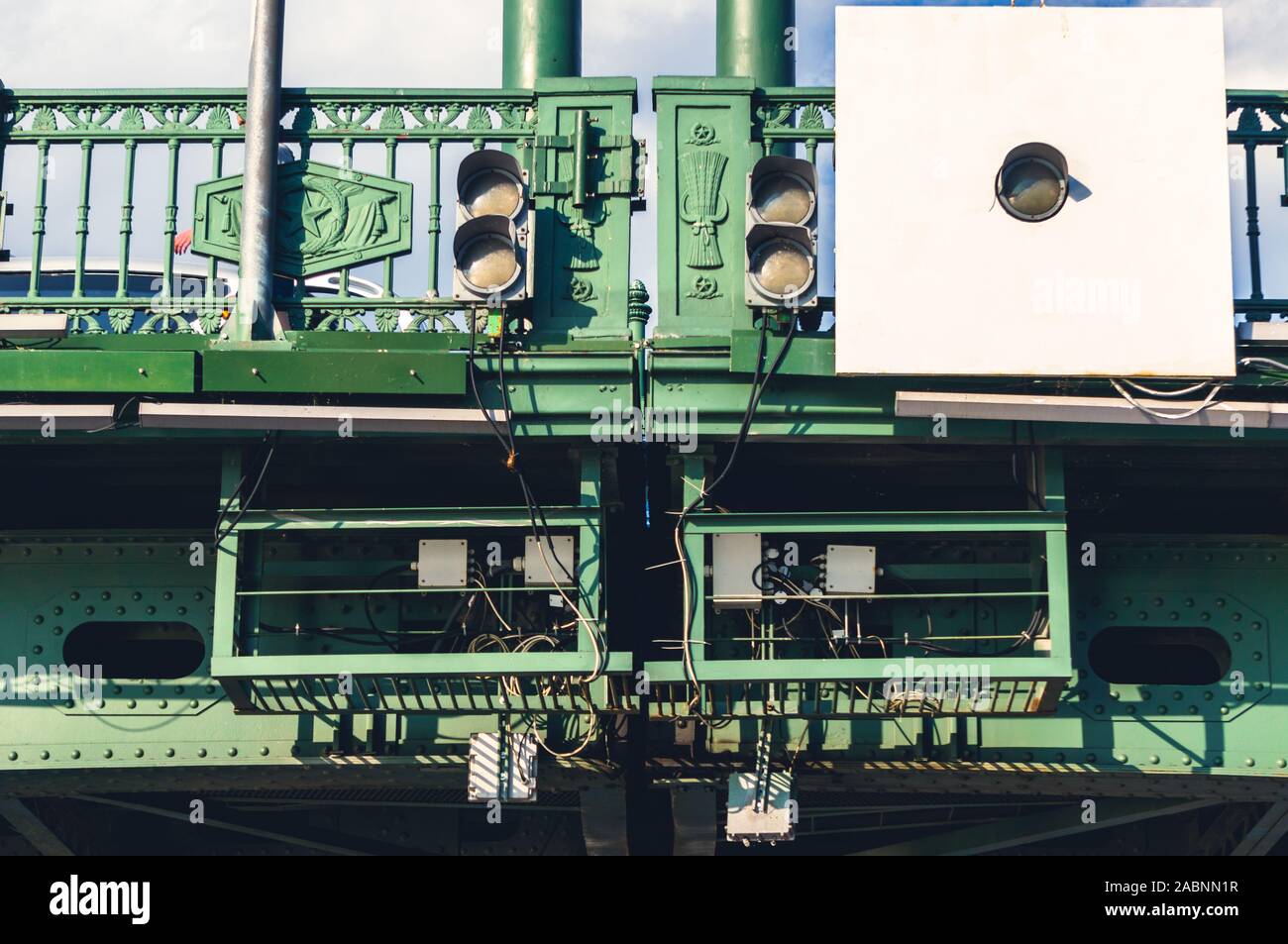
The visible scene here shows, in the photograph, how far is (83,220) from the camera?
1070 cm

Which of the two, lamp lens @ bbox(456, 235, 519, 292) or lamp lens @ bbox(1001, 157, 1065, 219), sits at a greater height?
lamp lens @ bbox(1001, 157, 1065, 219)

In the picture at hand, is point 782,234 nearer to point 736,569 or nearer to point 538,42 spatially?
Result: point 736,569

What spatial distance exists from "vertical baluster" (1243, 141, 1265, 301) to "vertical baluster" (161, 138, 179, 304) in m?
6.93

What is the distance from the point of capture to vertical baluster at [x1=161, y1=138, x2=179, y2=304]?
34.2 feet

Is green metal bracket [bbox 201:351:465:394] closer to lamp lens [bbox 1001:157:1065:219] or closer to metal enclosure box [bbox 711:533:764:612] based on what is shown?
metal enclosure box [bbox 711:533:764:612]

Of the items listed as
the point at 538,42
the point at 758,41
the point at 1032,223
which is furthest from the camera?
the point at 758,41

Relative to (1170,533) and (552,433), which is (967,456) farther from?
(552,433)

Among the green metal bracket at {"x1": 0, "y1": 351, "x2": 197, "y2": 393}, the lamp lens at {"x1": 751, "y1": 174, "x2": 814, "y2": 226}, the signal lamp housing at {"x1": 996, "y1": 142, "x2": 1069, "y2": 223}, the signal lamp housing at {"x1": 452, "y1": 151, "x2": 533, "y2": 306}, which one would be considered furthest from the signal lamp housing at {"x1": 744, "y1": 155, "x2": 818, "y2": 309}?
the green metal bracket at {"x1": 0, "y1": 351, "x2": 197, "y2": 393}

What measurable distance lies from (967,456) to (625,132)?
3.12 m

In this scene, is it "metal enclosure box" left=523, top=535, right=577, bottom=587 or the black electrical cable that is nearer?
the black electrical cable

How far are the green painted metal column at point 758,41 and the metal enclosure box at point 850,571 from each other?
169 inches

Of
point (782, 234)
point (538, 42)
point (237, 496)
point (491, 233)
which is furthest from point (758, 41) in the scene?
point (237, 496)

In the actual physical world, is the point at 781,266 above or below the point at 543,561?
above

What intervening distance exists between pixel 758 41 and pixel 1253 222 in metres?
4.23
